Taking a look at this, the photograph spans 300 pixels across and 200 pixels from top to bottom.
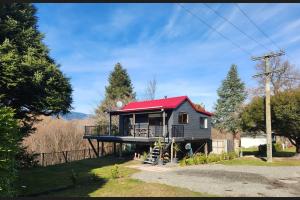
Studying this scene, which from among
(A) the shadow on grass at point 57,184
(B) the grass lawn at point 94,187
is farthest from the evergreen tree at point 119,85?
(B) the grass lawn at point 94,187

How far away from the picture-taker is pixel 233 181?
1580 cm

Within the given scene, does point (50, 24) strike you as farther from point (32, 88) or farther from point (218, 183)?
point (218, 183)

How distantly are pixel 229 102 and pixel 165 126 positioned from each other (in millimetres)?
35978

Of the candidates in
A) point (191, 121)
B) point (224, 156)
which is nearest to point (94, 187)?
point (224, 156)

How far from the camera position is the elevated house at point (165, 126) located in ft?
84.8

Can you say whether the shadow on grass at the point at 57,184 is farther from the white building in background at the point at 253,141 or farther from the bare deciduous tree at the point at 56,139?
the white building in background at the point at 253,141

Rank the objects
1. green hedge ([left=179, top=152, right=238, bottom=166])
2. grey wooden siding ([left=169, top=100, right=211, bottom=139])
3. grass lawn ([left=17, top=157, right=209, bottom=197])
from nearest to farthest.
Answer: grass lawn ([left=17, top=157, right=209, bottom=197]) → green hedge ([left=179, top=152, right=238, bottom=166]) → grey wooden siding ([left=169, top=100, right=211, bottom=139])

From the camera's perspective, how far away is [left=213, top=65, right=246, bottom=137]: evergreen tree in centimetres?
5795

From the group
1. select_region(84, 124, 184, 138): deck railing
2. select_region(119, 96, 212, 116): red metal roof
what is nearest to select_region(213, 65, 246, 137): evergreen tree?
select_region(119, 96, 212, 116): red metal roof

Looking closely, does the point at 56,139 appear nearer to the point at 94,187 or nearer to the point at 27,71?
the point at 27,71

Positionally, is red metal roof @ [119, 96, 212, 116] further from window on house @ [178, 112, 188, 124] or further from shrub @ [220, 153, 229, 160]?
shrub @ [220, 153, 229, 160]

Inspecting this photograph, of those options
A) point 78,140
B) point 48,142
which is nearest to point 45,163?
point 48,142

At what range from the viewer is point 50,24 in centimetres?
2008

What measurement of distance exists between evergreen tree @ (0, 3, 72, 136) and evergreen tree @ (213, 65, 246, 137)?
43.0 metres
